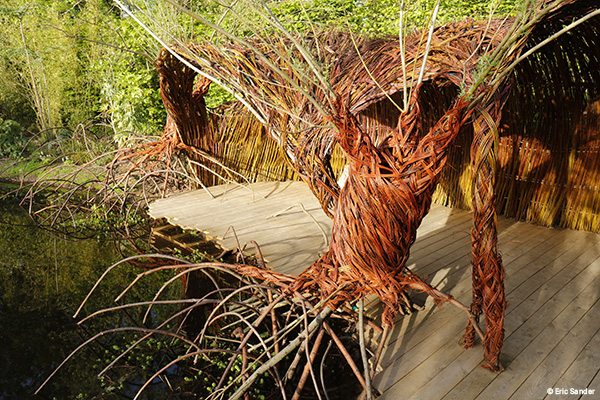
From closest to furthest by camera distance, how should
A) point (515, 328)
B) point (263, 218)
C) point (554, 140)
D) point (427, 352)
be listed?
point (427, 352) < point (515, 328) < point (554, 140) < point (263, 218)

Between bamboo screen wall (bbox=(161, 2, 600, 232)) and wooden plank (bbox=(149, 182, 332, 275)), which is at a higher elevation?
bamboo screen wall (bbox=(161, 2, 600, 232))

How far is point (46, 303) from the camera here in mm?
2711

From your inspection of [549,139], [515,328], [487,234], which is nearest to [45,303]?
[487,234]

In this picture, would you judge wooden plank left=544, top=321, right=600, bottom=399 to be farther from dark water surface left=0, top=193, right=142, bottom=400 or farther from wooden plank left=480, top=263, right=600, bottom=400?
dark water surface left=0, top=193, right=142, bottom=400

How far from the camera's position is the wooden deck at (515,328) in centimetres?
181

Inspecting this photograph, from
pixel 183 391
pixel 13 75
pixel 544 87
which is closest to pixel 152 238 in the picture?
pixel 183 391

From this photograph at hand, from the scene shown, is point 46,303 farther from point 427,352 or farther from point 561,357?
point 561,357

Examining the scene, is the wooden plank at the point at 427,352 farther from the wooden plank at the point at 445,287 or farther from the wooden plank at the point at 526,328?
the wooden plank at the point at 526,328

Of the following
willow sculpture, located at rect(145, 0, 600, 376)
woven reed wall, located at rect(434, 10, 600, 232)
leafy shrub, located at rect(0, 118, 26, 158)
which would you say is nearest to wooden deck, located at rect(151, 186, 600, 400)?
willow sculpture, located at rect(145, 0, 600, 376)

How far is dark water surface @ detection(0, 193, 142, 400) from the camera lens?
2053mm

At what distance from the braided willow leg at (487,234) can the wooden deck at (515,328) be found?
0.41 ft

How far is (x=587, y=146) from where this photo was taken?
11.5ft

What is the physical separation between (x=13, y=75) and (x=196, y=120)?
4.66m

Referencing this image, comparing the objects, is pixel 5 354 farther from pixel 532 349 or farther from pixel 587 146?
pixel 587 146
